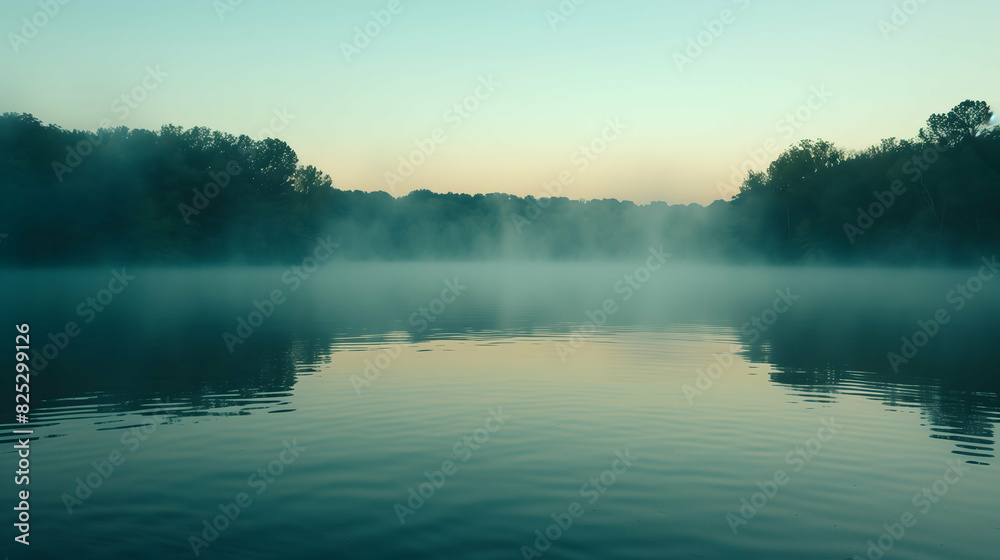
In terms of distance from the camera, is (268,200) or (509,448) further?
(268,200)

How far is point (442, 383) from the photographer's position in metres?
24.0

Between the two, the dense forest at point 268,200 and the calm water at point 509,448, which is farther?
the dense forest at point 268,200

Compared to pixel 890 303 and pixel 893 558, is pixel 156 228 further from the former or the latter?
pixel 893 558

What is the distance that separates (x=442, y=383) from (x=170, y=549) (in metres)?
14.3

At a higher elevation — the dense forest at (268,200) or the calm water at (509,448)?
the dense forest at (268,200)

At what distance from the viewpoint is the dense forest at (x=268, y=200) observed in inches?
4515

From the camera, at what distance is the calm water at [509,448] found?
10562mm

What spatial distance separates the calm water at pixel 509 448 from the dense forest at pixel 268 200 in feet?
309

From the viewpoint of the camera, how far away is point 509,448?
1566 centimetres

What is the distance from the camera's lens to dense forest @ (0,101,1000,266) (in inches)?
4515

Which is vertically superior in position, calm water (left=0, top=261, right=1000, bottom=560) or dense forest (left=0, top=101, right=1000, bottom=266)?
dense forest (left=0, top=101, right=1000, bottom=266)

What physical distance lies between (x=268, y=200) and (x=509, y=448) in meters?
169

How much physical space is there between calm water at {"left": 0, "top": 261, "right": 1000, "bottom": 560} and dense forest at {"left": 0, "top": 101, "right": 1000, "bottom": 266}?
94.2 metres

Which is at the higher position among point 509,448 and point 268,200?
point 268,200
